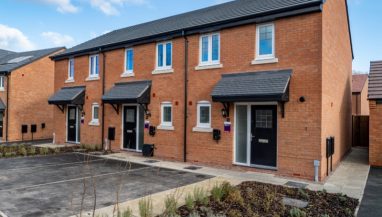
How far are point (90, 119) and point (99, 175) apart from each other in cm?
802

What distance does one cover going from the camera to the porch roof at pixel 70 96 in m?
16.8

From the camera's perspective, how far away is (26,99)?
22016 millimetres

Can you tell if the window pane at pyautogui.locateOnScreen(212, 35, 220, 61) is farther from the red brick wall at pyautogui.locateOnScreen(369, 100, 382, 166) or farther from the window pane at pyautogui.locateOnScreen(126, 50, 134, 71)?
the red brick wall at pyautogui.locateOnScreen(369, 100, 382, 166)

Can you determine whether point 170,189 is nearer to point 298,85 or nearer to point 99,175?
point 99,175

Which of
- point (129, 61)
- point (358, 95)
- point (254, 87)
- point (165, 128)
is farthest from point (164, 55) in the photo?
point (358, 95)

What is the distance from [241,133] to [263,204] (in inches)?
179

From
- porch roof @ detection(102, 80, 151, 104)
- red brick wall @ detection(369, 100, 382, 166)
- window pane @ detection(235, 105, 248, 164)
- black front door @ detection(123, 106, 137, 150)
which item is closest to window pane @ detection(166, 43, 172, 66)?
porch roof @ detection(102, 80, 151, 104)

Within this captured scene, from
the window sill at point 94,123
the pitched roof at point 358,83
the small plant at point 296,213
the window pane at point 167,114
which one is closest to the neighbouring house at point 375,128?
the small plant at point 296,213

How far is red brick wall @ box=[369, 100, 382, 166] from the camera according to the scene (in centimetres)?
1177

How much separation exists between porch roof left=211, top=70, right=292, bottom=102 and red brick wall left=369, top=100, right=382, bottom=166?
5.11 meters

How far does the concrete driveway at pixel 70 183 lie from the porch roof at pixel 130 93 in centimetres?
291

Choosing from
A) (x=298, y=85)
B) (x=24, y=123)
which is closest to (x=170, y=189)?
(x=298, y=85)

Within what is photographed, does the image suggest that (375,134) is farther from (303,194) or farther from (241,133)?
(303,194)

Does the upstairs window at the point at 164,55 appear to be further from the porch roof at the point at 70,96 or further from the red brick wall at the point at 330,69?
the red brick wall at the point at 330,69
